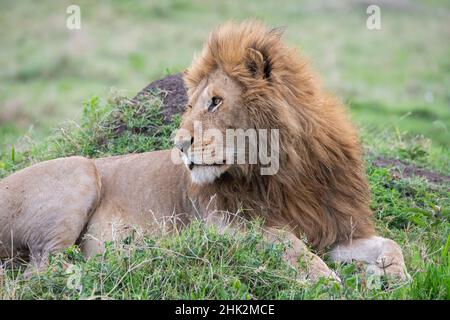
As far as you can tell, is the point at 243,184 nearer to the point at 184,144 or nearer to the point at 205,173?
the point at 205,173

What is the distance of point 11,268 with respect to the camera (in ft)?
17.2

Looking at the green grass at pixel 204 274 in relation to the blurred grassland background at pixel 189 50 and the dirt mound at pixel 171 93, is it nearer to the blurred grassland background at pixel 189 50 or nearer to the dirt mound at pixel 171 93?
the dirt mound at pixel 171 93

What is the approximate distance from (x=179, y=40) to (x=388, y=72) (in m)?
4.56

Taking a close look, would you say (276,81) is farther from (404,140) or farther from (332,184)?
(404,140)

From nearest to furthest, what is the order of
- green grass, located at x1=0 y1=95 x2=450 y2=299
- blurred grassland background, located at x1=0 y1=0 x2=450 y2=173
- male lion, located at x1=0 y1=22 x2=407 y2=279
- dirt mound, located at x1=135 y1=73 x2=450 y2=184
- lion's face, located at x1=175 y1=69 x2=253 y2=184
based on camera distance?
1. green grass, located at x1=0 y1=95 x2=450 y2=299
2. lion's face, located at x1=175 y1=69 x2=253 y2=184
3. male lion, located at x1=0 y1=22 x2=407 y2=279
4. dirt mound, located at x1=135 y1=73 x2=450 y2=184
5. blurred grassland background, located at x1=0 y1=0 x2=450 y2=173

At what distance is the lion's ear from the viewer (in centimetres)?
495

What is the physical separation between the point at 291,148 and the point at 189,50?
40.4ft

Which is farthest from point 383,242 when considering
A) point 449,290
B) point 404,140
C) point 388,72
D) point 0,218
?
point 388,72

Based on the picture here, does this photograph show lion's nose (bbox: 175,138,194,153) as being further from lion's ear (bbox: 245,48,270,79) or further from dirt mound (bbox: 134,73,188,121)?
dirt mound (bbox: 134,73,188,121)

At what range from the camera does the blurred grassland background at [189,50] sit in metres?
14.0
